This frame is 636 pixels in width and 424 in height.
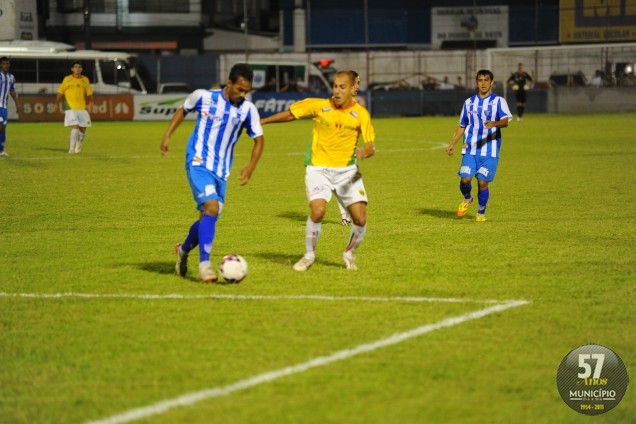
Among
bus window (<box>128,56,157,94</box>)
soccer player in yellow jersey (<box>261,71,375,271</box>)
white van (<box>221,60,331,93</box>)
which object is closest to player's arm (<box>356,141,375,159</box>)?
soccer player in yellow jersey (<box>261,71,375,271</box>)

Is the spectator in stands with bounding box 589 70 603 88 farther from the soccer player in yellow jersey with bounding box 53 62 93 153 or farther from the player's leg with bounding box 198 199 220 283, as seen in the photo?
the player's leg with bounding box 198 199 220 283

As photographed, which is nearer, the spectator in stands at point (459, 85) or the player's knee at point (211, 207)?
the player's knee at point (211, 207)

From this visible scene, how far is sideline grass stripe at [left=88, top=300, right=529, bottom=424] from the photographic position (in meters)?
5.44

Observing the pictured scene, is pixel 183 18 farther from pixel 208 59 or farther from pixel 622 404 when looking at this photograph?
pixel 622 404

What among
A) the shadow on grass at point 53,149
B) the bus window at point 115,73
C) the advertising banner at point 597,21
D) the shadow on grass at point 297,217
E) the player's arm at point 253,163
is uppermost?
the advertising banner at point 597,21

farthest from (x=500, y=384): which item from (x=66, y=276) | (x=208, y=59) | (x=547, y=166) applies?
(x=208, y=59)

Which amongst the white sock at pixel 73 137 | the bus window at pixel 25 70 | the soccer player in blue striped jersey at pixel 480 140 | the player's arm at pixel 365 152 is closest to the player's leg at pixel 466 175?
the soccer player in blue striped jersey at pixel 480 140

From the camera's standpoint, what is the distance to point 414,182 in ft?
61.8

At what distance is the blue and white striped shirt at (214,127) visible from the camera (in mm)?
8953

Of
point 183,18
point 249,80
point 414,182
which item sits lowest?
point 414,182

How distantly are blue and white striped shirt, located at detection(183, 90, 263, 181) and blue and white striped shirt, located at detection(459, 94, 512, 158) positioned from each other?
5440 millimetres

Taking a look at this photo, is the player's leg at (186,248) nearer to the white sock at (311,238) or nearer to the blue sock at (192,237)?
the blue sock at (192,237)

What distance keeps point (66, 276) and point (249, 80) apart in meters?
2.51

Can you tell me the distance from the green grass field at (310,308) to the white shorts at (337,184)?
70 cm
